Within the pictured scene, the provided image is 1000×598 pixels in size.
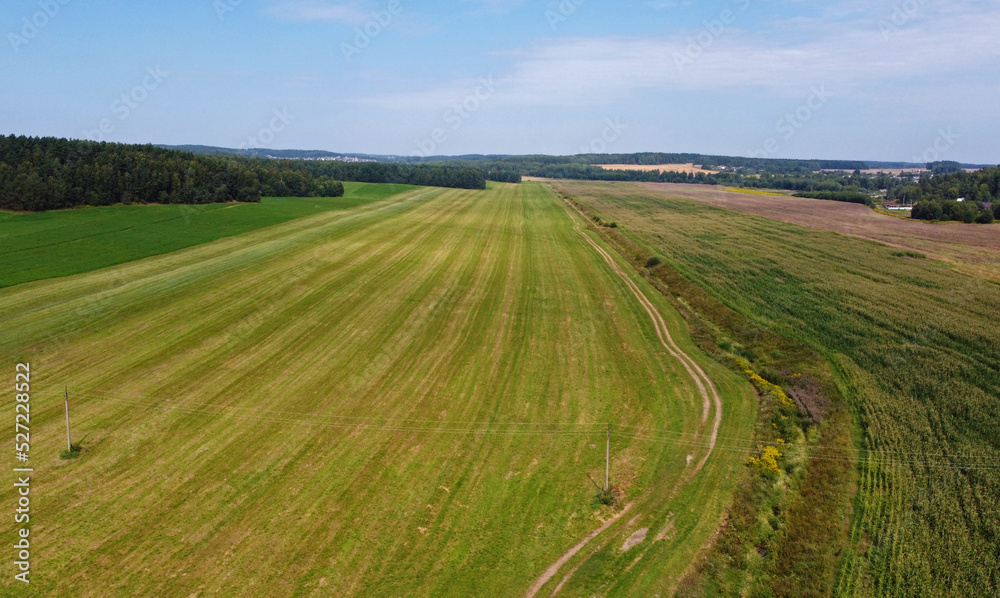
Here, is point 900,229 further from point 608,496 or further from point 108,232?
point 108,232

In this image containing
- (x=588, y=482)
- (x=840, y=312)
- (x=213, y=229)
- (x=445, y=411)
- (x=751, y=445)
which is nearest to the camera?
(x=588, y=482)

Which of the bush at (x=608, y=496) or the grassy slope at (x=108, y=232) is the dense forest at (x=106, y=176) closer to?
the grassy slope at (x=108, y=232)

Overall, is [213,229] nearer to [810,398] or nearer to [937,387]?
[810,398]

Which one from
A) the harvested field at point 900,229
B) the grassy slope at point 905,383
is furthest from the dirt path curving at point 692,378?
the harvested field at point 900,229

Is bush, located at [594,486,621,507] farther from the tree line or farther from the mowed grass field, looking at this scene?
the tree line

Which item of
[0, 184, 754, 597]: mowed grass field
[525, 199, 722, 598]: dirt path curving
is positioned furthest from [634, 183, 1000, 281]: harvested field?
[0, 184, 754, 597]: mowed grass field

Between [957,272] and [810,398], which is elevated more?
[957,272]

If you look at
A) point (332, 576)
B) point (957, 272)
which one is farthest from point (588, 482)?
point (957, 272)
